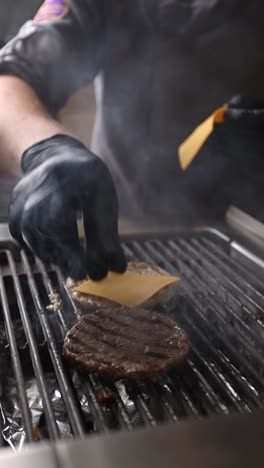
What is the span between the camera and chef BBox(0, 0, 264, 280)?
234 centimetres

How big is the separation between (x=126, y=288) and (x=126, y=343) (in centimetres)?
33

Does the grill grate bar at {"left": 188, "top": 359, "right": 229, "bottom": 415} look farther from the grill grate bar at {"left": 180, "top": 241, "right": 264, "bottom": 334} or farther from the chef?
the chef

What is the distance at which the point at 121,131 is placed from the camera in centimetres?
303

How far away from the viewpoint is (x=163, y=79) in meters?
2.78

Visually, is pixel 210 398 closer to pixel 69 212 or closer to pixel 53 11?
pixel 69 212

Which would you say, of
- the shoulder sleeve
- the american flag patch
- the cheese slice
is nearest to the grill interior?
the cheese slice

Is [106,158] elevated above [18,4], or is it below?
below

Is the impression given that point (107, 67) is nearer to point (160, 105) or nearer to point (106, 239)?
point (160, 105)

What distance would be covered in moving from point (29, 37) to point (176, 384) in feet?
6.11

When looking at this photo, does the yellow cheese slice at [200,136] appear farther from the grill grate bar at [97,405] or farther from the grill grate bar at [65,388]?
the grill grate bar at [97,405]

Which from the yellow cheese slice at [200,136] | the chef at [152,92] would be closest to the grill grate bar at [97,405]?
the chef at [152,92]

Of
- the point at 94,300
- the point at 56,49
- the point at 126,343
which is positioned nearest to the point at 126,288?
the point at 94,300

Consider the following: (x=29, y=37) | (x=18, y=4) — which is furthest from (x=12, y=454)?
(x=18, y=4)

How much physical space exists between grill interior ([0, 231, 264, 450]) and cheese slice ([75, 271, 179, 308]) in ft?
0.37
